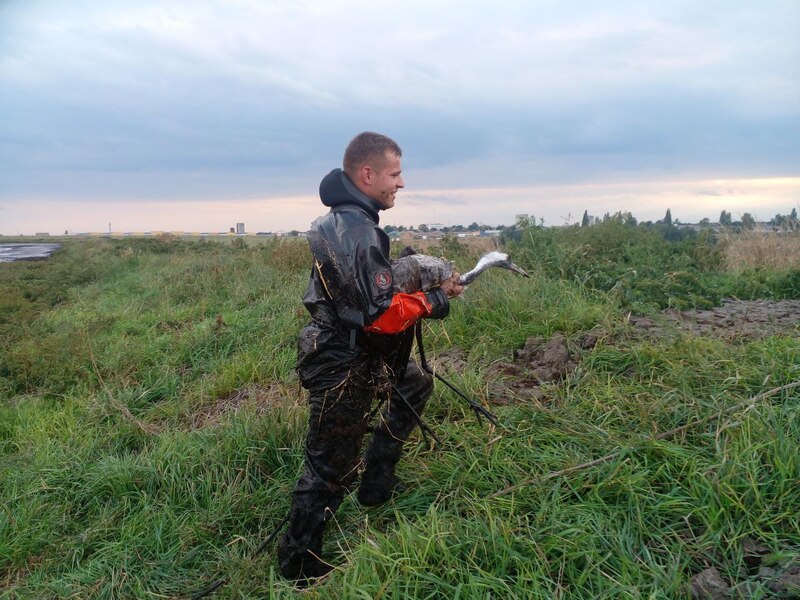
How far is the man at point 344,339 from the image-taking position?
2.85 meters

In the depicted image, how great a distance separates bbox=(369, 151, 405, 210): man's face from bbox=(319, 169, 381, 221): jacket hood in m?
0.04

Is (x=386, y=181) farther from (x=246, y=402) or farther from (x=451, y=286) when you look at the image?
(x=246, y=402)

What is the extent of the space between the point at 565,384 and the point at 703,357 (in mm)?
874

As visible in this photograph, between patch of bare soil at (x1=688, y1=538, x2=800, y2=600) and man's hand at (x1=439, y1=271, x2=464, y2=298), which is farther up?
man's hand at (x1=439, y1=271, x2=464, y2=298)

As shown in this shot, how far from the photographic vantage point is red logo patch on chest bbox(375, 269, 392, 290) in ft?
8.98

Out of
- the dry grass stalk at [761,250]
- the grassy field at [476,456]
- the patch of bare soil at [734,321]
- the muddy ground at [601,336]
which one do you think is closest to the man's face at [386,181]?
the grassy field at [476,456]

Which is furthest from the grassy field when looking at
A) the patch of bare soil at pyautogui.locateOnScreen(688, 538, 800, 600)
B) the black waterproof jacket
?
the black waterproof jacket

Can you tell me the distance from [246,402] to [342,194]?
2.68 meters

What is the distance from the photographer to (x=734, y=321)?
4.92 meters

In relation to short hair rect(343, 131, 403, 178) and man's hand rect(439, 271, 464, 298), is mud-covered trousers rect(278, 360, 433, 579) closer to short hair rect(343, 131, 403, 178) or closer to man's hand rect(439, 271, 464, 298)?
man's hand rect(439, 271, 464, 298)

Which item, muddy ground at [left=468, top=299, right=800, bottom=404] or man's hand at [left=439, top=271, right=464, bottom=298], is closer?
man's hand at [left=439, top=271, right=464, bottom=298]

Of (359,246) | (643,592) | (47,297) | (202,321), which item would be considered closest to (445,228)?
(202,321)

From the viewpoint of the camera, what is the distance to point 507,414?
3896mm

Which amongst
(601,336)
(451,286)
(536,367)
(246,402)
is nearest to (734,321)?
(601,336)
